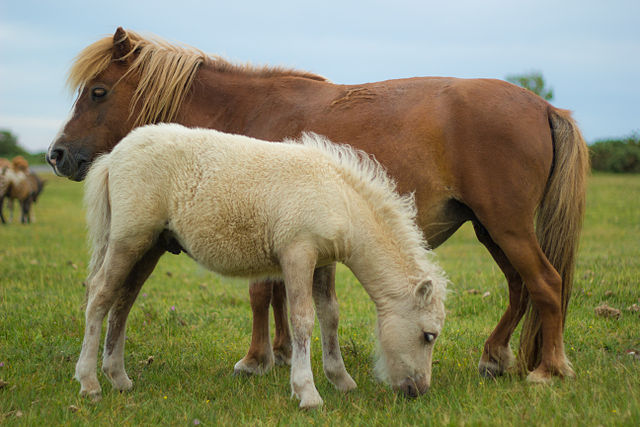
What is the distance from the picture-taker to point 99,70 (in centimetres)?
555

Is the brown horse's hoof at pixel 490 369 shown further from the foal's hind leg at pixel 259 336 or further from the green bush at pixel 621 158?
the green bush at pixel 621 158

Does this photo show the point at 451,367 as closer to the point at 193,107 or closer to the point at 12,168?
the point at 193,107

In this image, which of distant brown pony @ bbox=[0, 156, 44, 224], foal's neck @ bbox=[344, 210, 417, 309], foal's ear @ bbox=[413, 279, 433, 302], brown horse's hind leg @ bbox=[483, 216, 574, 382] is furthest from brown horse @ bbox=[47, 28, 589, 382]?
distant brown pony @ bbox=[0, 156, 44, 224]

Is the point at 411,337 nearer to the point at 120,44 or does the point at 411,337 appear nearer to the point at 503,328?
the point at 503,328

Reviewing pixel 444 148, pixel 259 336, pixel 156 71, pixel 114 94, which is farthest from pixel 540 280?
pixel 114 94

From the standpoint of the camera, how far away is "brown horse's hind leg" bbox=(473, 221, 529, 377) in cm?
491

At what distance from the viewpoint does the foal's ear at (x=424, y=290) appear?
3816 millimetres

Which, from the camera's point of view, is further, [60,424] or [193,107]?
[193,107]

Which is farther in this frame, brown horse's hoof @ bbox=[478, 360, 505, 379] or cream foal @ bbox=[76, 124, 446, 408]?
brown horse's hoof @ bbox=[478, 360, 505, 379]

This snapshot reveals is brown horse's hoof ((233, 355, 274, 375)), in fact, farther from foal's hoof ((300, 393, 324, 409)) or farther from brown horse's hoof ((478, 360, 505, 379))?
brown horse's hoof ((478, 360, 505, 379))

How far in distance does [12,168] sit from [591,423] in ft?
68.1

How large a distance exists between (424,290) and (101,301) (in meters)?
2.39

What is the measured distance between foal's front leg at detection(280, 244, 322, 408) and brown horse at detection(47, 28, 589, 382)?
2.28 ft

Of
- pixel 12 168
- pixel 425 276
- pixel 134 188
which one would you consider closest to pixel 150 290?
pixel 134 188
